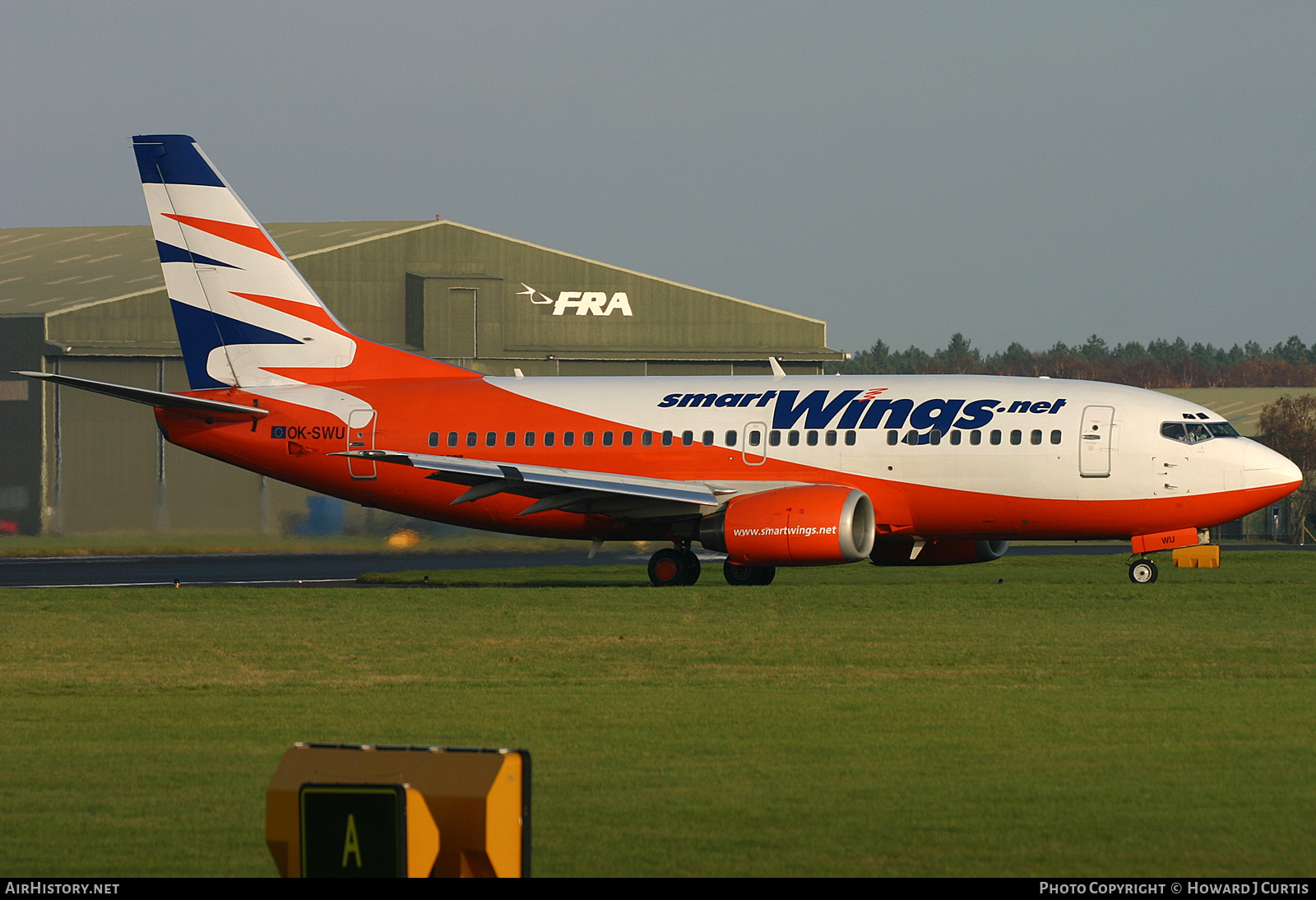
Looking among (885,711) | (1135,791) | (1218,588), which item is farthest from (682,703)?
(1218,588)

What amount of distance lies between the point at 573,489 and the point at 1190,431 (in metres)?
11.8

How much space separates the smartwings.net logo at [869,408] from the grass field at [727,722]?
4719 mm

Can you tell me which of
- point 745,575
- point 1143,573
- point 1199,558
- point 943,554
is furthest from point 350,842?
point 1199,558

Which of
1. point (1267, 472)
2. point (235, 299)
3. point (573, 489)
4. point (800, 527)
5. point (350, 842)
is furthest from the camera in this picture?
point (235, 299)

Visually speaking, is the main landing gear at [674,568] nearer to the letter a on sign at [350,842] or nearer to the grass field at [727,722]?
the grass field at [727,722]

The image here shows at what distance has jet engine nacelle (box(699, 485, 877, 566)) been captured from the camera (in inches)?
1169

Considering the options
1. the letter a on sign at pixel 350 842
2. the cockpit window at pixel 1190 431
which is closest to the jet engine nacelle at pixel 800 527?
the cockpit window at pixel 1190 431

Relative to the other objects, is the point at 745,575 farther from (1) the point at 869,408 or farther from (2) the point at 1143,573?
(2) the point at 1143,573

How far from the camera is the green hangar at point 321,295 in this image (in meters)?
52.8

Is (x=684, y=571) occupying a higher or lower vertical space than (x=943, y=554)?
lower

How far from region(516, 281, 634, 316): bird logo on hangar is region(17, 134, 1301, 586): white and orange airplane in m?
27.8

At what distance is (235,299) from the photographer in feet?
120
